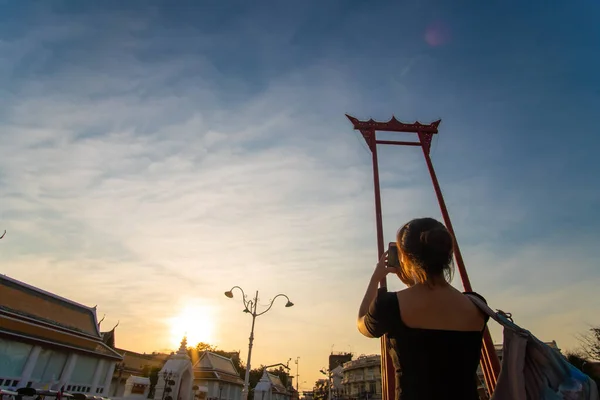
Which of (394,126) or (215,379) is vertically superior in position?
(394,126)

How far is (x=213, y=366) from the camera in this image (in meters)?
31.2

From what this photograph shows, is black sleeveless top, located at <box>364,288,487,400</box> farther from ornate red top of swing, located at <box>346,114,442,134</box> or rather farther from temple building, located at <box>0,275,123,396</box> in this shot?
temple building, located at <box>0,275,123,396</box>

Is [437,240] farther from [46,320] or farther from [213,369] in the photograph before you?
[213,369]

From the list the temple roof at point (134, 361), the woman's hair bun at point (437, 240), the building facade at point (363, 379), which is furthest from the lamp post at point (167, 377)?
the building facade at point (363, 379)

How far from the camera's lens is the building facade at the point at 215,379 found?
28908 mm

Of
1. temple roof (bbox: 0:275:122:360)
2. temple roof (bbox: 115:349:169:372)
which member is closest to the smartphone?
temple roof (bbox: 0:275:122:360)

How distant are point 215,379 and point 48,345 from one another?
17.2m

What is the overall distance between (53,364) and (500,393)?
20930 millimetres

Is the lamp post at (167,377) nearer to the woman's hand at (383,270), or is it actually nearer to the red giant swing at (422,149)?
the red giant swing at (422,149)

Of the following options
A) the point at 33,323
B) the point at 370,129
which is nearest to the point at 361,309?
the point at 370,129

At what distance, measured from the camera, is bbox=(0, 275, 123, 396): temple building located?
14234 mm

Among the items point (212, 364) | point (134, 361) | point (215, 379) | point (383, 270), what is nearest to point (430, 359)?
point (383, 270)

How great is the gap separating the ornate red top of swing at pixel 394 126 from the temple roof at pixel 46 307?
17711mm

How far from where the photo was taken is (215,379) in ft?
96.5
